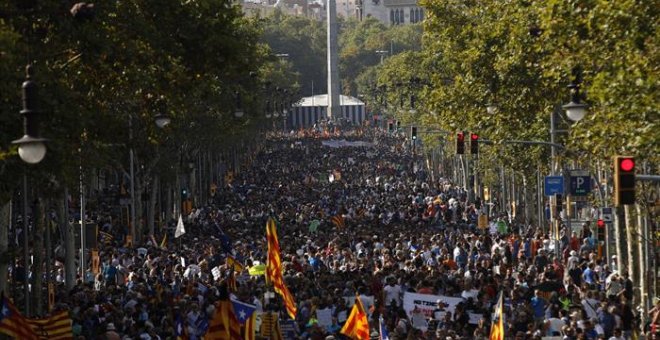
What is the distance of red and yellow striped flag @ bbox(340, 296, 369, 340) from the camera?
80.2 ft

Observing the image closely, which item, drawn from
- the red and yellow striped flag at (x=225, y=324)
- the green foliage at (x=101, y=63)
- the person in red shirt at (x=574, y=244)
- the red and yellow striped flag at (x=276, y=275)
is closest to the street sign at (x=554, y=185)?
the person in red shirt at (x=574, y=244)

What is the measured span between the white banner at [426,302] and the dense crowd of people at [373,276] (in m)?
0.06

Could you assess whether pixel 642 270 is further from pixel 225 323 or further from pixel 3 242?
pixel 225 323

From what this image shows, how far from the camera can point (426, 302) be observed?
1133 inches

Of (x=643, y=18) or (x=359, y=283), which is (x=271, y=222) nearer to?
(x=359, y=283)

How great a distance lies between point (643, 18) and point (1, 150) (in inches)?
371

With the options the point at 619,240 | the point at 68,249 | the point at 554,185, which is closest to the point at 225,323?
the point at 619,240

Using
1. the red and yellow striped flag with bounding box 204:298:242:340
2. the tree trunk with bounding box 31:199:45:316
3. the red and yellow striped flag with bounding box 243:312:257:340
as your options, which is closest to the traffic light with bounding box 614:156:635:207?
the red and yellow striped flag with bounding box 204:298:242:340

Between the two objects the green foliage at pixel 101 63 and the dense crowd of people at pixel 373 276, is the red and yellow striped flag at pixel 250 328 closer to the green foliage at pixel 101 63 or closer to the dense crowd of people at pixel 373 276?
the dense crowd of people at pixel 373 276

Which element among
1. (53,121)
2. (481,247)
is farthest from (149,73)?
(481,247)

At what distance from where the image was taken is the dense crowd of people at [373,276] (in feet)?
88.5

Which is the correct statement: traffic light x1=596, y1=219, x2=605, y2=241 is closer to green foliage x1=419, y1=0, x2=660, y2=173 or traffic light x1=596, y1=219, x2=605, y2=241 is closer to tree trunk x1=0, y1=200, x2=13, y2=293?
green foliage x1=419, y1=0, x2=660, y2=173

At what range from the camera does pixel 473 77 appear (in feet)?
152

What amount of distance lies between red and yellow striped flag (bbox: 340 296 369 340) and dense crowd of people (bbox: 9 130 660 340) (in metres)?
0.47
